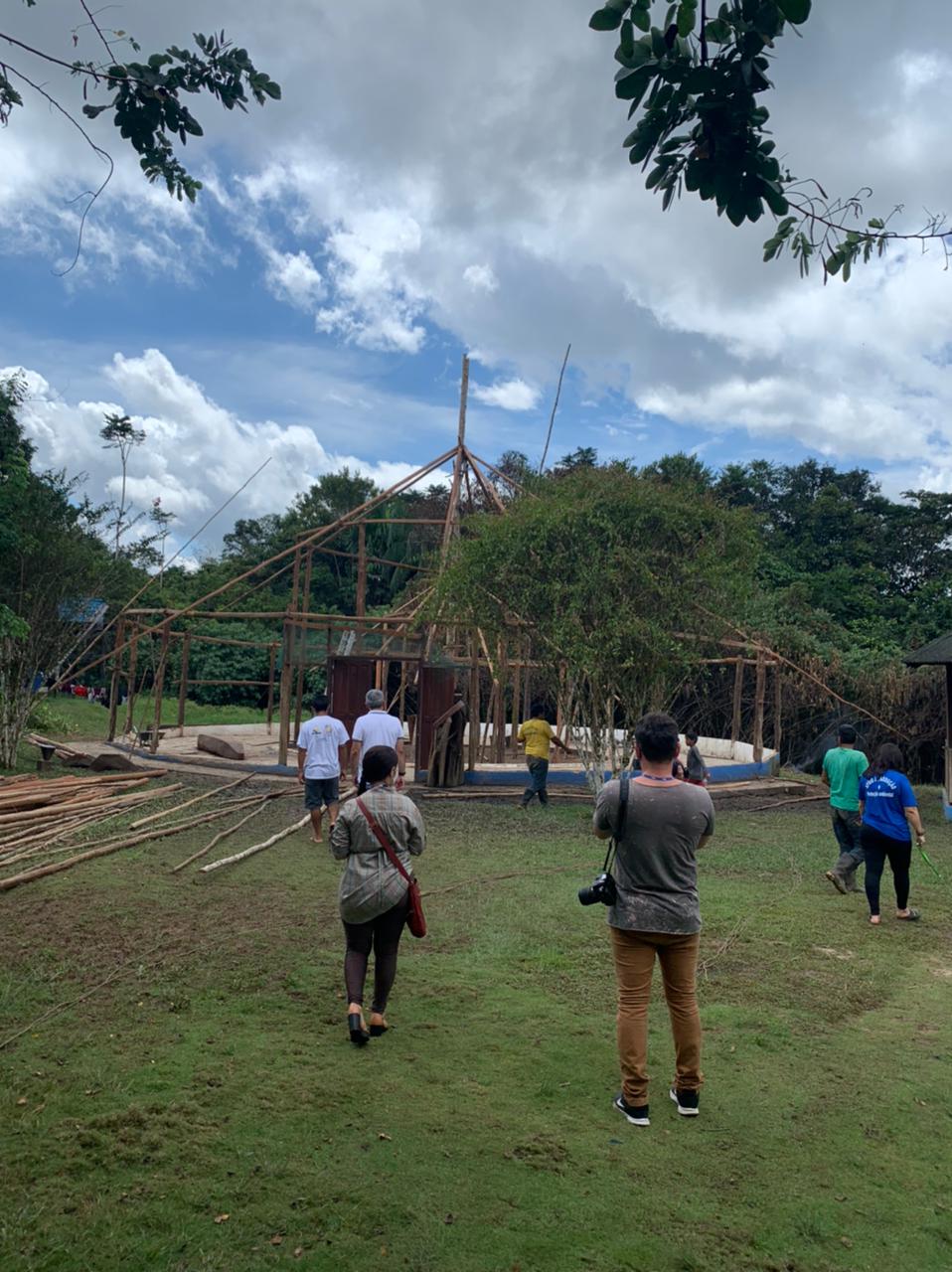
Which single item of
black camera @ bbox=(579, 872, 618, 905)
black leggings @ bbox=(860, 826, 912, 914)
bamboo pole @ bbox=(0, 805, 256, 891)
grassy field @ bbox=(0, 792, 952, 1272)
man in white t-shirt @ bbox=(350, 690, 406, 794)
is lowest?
grassy field @ bbox=(0, 792, 952, 1272)

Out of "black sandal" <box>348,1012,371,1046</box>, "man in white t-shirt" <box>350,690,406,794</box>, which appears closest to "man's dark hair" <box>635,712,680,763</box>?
"black sandal" <box>348,1012,371,1046</box>

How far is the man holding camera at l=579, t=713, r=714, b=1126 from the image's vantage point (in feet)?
13.3

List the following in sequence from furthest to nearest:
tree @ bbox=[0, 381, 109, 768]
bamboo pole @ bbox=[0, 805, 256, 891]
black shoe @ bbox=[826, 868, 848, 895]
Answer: tree @ bbox=[0, 381, 109, 768]
black shoe @ bbox=[826, 868, 848, 895]
bamboo pole @ bbox=[0, 805, 256, 891]

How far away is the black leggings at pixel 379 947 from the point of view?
4.84 metres

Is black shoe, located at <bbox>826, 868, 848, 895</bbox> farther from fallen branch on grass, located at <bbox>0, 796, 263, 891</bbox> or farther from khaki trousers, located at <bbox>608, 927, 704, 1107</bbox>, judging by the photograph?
fallen branch on grass, located at <bbox>0, 796, 263, 891</bbox>

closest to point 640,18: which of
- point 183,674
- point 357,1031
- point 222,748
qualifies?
point 357,1031

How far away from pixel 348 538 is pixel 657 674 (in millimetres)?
21203

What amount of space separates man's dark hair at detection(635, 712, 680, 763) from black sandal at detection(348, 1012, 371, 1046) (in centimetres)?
196

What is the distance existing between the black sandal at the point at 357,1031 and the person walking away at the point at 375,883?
4cm

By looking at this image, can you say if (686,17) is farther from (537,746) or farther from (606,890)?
(537,746)

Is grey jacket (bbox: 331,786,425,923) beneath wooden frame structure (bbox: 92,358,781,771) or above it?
beneath

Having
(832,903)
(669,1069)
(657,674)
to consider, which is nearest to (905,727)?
(657,674)

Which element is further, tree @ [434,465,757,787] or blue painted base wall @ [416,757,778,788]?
blue painted base wall @ [416,757,778,788]

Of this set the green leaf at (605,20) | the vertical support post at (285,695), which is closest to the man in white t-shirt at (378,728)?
the vertical support post at (285,695)
